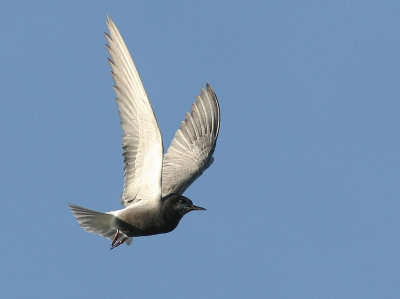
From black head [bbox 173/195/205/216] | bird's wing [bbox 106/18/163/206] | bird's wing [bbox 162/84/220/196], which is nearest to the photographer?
bird's wing [bbox 106/18/163/206]

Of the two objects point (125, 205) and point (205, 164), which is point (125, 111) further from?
point (205, 164)

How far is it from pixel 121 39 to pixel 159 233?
116 inches

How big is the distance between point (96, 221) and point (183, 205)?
1.38 meters

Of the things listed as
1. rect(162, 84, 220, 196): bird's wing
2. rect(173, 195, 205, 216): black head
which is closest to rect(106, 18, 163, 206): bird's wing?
rect(173, 195, 205, 216): black head

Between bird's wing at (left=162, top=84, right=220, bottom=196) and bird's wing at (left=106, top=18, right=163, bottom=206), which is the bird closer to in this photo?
bird's wing at (left=106, top=18, right=163, bottom=206)

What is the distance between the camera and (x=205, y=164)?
16.4 metres

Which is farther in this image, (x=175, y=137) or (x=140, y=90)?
(x=175, y=137)

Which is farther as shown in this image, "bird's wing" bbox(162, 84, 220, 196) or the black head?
"bird's wing" bbox(162, 84, 220, 196)

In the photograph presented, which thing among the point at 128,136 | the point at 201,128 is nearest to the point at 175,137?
the point at 201,128

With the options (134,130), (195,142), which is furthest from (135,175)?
(195,142)

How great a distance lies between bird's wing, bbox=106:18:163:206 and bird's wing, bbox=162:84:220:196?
5.85 feet

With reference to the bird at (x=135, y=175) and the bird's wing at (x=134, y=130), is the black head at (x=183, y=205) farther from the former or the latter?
the bird's wing at (x=134, y=130)

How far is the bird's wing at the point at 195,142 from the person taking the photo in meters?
16.1

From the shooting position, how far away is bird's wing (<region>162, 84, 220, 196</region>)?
16078 millimetres
